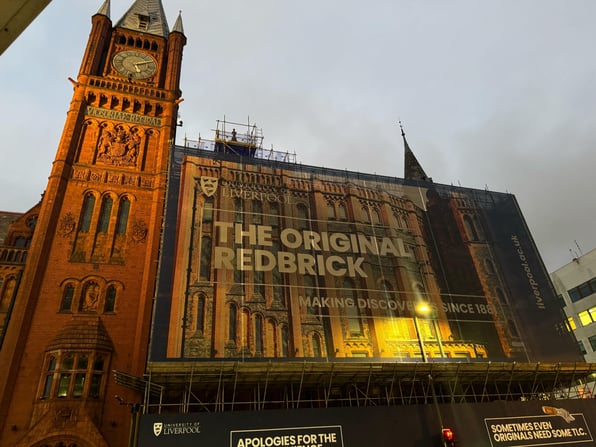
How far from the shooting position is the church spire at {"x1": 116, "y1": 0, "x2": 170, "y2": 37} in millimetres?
40438

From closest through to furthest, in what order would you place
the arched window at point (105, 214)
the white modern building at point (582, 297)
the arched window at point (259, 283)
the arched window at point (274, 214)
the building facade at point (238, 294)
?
the building facade at point (238, 294) → the arched window at point (259, 283) → the arched window at point (105, 214) → the arched window at point (274, 214) → the white modern building at point (582, 297)

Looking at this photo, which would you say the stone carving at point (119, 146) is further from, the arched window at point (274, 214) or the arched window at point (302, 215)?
the arched window at point (302, 215)

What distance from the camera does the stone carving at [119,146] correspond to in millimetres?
30078

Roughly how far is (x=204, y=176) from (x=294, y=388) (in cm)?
1470

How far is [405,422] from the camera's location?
20094 millimetres

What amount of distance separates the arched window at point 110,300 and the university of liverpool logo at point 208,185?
817cm

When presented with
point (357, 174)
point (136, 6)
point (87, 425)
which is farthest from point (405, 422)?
point (136, 6)

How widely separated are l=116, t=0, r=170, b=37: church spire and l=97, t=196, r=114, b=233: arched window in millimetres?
20379

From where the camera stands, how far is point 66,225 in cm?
2644

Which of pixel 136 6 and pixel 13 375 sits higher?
pixel 136 6

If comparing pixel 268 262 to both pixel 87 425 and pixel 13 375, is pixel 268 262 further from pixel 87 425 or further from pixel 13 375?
pixel 13 375

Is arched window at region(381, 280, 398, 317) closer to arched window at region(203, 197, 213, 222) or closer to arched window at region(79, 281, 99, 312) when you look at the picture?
arched window at region(203, 197, 213, 222)

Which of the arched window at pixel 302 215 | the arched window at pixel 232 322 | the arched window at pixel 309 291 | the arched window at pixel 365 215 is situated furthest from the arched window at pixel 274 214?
the arched window at pixel 232 322

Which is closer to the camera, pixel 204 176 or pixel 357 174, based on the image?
pixel 204 176
